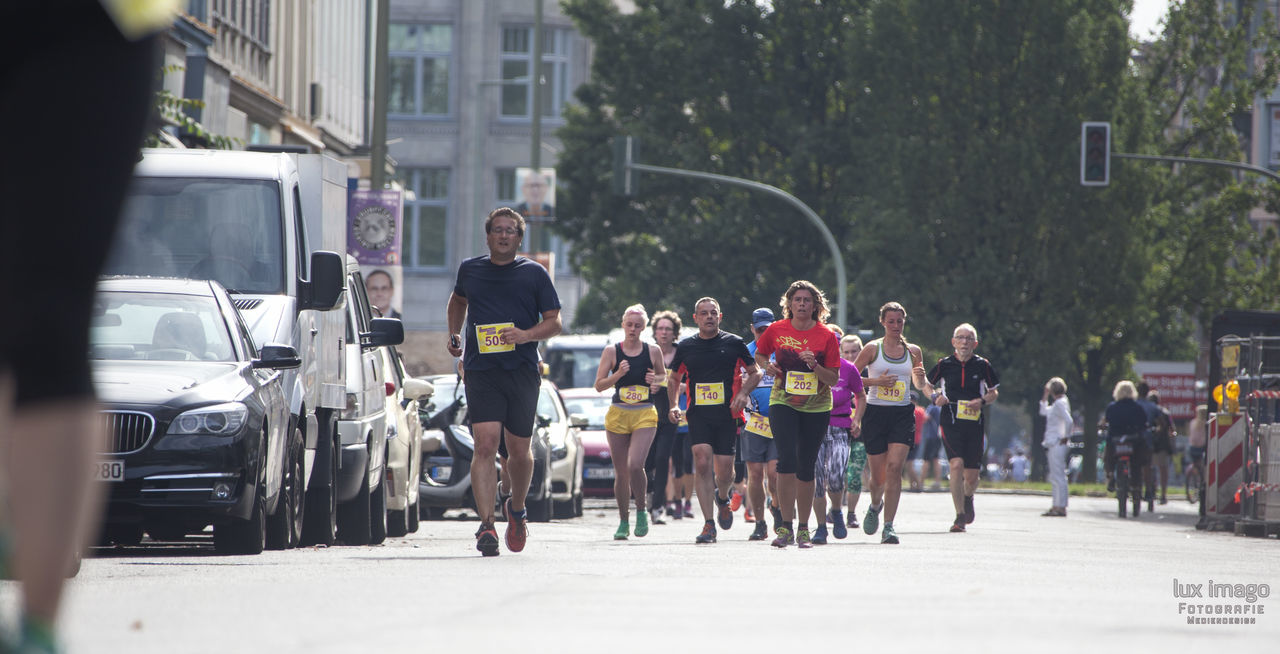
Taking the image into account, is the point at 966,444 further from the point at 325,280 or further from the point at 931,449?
the point at 931,449

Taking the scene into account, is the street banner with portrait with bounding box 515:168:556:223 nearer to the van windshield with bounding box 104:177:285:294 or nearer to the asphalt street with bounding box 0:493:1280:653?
the asphalt street with bounding box 0:493:1280:653

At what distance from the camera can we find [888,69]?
140 ft

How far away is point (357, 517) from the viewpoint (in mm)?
13766

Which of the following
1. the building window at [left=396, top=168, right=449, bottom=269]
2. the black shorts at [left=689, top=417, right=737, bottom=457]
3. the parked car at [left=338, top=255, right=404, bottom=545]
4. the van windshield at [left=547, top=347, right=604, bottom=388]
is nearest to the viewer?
the parked car at [left=338, top=255, right=404, bottom=545]

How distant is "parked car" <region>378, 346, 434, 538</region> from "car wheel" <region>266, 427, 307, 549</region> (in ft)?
9.39

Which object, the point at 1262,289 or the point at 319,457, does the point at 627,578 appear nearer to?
the point at 319,457

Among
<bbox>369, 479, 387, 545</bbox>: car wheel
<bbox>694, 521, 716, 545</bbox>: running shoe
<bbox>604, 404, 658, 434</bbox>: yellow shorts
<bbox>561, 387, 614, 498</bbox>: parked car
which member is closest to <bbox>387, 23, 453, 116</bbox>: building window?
<bbox>561, 387, 614, 498</bbox>: parked car

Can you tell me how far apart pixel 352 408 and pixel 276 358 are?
2993 millimetres

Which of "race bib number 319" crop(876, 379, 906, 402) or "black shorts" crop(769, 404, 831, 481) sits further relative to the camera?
"race bib number 319" crop(876, 379, 906, 402)

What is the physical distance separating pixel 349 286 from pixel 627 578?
623cm

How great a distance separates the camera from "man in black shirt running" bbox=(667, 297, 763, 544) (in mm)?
15906

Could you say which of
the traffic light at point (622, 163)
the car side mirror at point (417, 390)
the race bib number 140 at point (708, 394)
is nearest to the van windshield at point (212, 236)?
the car side mirror at point (417, 390)

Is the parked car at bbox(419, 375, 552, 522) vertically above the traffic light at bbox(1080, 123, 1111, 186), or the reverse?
the traffic light at bbox(1080, 123, 1111, 186)

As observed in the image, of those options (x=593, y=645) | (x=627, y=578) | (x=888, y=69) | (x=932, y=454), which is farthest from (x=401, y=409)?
(x=888, y=69)
